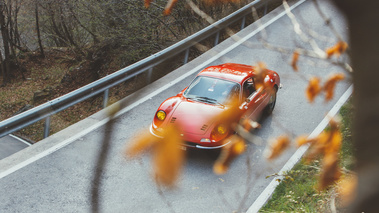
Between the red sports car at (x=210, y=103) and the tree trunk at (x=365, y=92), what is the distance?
17.2 ft

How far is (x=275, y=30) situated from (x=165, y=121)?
887 centimetres

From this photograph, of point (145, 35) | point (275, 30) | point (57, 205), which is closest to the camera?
point (57, 205)

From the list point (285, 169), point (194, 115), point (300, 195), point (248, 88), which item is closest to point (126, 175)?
point (194, 115)

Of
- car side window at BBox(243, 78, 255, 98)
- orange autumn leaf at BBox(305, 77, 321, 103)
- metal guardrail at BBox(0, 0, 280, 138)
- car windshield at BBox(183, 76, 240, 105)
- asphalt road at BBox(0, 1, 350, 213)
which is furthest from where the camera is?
car side window at BBox(243, 78, 255, 98)

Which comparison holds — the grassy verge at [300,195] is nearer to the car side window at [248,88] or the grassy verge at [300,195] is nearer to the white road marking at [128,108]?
the car side window at [248,88]

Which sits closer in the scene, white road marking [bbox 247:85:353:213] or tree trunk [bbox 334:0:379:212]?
tree trunk [bbox 334:0:379:212]

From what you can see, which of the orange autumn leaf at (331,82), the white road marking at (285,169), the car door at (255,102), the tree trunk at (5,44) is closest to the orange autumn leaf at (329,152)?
the orange autumn leaf at (331,82)

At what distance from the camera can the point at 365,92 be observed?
4.35 feet

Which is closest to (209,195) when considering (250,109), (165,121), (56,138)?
(165,121)

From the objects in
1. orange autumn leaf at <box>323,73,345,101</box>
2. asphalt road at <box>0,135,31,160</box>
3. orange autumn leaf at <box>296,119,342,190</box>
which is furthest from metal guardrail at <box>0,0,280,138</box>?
orange autumn leaf at <box>323,73,345,101</box>

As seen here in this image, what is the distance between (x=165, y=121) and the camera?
286 inches

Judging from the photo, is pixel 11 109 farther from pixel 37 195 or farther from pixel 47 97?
pixel 37 195

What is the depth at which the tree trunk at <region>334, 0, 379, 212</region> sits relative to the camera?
1268 mm

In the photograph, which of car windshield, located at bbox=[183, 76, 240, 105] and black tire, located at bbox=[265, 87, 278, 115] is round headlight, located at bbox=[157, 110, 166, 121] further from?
black tire, located at bbox=[265, 87, 278, 115]
